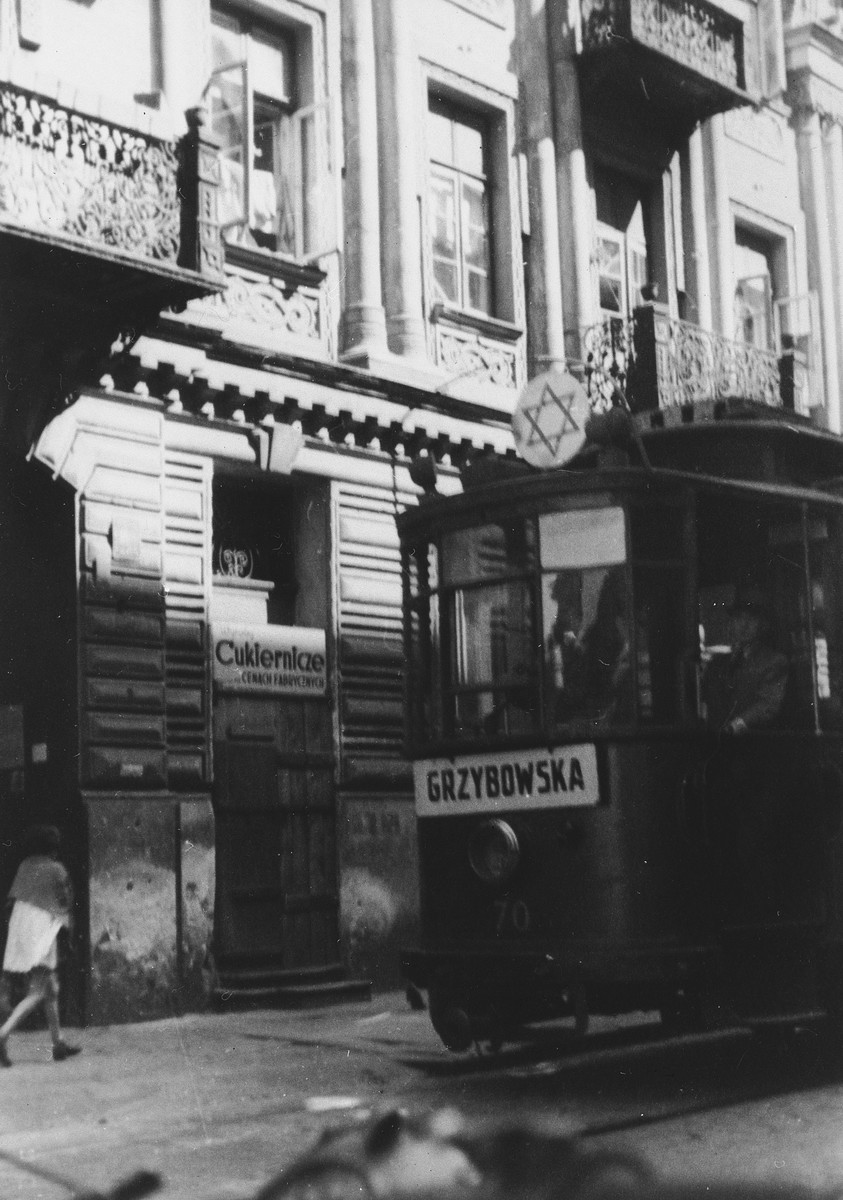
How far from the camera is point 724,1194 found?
5.97 m

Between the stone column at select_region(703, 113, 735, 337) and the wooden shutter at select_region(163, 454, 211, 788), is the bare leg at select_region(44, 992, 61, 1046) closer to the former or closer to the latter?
the wooden shutter at select_region(163, 454, 211, 788)

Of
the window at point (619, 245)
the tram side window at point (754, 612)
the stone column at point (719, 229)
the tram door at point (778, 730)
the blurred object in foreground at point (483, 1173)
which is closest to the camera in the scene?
the blurred object in foreground at point (483, 1173)

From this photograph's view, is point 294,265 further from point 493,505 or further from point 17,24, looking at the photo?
point 493,505

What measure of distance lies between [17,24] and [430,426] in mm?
4944

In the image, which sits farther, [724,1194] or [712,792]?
[712,792]

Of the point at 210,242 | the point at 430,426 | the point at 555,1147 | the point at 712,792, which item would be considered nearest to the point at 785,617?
the point at 712,792

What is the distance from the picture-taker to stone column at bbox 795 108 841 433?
21.2 m

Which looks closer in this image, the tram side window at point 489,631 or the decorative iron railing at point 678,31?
the tram side window at point 489,631

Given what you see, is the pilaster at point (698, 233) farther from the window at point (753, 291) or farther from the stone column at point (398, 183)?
the stone column at point (398, 183)

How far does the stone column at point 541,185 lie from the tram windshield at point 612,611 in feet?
26.7

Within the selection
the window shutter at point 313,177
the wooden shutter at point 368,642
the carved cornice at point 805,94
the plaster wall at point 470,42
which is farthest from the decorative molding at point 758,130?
the wooden shutter at point 368,642

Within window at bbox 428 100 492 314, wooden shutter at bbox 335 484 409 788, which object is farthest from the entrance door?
window at bbox 428 100 492 314

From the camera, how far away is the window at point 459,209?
15.9 metres

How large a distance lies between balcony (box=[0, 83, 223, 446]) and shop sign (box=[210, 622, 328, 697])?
240cm
